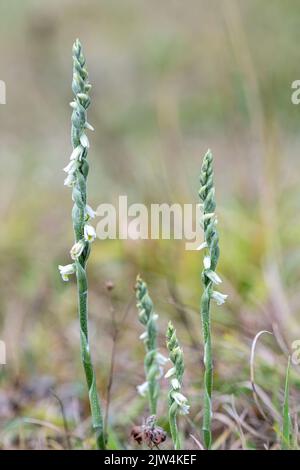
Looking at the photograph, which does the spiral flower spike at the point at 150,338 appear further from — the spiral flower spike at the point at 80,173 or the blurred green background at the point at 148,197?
the blurred green background at the point at 148,197

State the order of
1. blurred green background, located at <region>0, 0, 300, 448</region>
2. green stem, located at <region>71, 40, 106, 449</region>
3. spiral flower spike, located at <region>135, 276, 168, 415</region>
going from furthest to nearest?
blurred green background, located at <region>0, 0, 300, 448</region>, spiral flower spike, located at <region>135, 276, 168, 415</region>, green stem, located at <region>71, 40, 106, 449</region>

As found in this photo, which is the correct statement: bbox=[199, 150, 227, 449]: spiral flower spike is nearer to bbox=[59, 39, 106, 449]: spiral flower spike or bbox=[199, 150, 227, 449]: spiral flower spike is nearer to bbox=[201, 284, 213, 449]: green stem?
bbox=[201, 284, 213, 449]: green stem

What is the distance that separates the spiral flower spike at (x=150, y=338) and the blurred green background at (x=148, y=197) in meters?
0.33

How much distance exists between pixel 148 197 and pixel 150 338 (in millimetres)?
1973

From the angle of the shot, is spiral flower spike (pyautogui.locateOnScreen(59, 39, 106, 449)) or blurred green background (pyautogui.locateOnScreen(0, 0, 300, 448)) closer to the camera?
spiral flower spike (pyautogui.locateOnScreen(59, 39, 106, 449))

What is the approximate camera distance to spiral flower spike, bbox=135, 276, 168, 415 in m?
1.51

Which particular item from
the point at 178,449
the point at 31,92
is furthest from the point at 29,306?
the point at 31,92

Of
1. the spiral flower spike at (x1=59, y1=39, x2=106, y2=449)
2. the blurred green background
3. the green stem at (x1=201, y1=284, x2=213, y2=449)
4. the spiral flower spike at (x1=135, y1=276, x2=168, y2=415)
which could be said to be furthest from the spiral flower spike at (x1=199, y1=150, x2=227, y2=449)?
the blurred green background

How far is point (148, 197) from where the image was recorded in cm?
347

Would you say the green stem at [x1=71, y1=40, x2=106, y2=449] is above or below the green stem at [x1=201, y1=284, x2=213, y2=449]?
above

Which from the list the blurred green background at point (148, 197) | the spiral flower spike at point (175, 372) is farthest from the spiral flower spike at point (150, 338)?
the blurred green background at point (148, 197)

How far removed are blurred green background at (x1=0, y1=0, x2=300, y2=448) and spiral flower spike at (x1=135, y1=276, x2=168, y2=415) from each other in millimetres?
326

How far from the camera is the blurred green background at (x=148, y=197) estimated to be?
2.30 meters

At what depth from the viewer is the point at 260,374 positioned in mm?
2115
